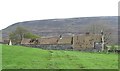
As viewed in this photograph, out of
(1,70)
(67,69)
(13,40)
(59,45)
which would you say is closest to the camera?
(1,70)

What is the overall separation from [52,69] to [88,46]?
69.0m

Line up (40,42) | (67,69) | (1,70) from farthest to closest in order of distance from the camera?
(40,42) → (67,69) → (1,70)

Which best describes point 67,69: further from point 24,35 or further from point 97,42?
point 24,35

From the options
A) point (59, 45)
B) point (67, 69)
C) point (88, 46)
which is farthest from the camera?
point (59, 45)

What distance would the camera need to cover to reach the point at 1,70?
27.7 metres

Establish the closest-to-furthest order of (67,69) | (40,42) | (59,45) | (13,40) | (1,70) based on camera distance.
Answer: (1,70), (67,69), (59,45), (40,42), (13,40)

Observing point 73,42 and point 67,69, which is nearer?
point 67,69

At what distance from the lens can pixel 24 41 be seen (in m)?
126

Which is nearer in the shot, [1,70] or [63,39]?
[1,70]

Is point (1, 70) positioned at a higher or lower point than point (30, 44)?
higher

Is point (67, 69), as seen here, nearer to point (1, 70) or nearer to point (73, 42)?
point (1, 70)

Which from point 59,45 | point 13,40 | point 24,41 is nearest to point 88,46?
point 59,45

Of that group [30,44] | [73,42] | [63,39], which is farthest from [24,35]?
[73,42]

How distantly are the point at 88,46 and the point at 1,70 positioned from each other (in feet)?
230
